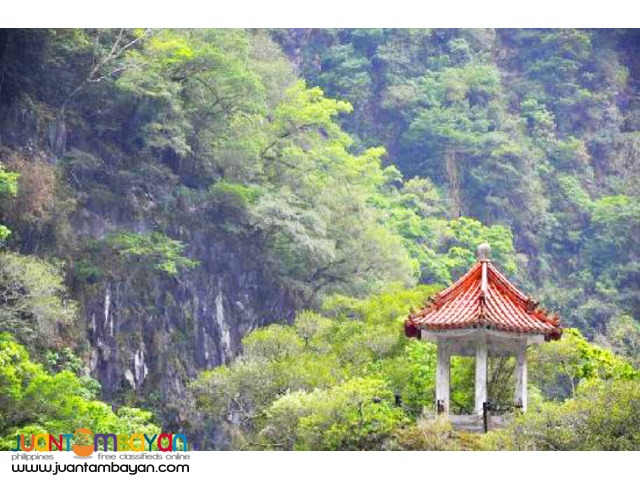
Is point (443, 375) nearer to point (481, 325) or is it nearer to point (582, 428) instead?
point (481, 325)

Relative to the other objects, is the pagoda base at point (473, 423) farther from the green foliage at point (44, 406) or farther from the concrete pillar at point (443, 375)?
the green foliage at point (44, 406)

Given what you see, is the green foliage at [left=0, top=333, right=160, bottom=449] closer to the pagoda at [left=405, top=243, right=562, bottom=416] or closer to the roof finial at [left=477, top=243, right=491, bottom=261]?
the pagoda at [left=405, top=243, right=562, bottom=416]

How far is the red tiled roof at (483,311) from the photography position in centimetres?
2522

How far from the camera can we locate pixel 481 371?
25.6m

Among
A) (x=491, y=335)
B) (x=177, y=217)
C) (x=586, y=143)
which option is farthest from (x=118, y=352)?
(x=586, y=143)

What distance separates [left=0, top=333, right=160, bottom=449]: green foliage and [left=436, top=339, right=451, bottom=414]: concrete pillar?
623cm

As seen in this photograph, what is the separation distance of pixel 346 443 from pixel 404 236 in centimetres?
3640

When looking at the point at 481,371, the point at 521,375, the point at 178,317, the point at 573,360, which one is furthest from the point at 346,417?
the point at 178,317

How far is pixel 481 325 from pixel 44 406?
29.7 ft

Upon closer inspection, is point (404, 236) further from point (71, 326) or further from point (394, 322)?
point (394, 322)

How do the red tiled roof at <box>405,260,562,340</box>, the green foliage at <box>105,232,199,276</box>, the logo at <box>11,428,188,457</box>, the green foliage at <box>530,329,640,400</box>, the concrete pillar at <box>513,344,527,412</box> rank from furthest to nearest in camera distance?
the green foliage at <box>105,232,199,276</box>
the green foliage at <box>530,329,640,400</box>
the concrete pillar at <box>513,344,527,412</box>
the red tiled roof at <box>405,260,562,340</box>
the logo at <box>11,428,188,457</box>

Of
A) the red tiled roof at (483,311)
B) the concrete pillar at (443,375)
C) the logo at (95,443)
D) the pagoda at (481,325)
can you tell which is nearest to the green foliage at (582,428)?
the pagoda at (481,325)

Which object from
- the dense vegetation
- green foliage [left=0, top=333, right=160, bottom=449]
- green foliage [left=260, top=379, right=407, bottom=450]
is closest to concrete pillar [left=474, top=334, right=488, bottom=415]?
the dense vegetation

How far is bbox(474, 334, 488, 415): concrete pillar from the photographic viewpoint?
2538 centimetres
